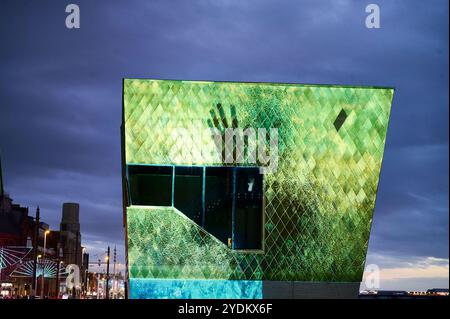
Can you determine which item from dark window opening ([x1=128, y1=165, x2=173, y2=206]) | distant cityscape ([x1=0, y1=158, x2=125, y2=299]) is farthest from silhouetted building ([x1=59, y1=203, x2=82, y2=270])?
dark window opening ([x1=128, y1=165, x2=173, y2=206])

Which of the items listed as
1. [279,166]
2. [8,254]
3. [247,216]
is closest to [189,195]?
[247,216]

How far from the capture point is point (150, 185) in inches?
1241

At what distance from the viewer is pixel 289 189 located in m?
30.5

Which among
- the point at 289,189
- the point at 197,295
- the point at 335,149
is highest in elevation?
the point at 335,149

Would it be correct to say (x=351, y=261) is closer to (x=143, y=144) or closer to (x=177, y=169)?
(x=177, y=169)

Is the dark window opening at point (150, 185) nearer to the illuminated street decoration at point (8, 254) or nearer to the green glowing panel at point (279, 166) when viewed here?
the green glowing panel at point (279, 166)

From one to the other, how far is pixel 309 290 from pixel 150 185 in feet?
31.7

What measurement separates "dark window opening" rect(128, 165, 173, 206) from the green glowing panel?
2.45 ft

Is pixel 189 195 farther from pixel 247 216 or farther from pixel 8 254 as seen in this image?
pixel 8 254

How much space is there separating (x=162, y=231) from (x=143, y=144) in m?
4.36

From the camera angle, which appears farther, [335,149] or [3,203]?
[3,203]

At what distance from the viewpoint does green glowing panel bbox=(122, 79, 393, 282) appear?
2967 centimetres
